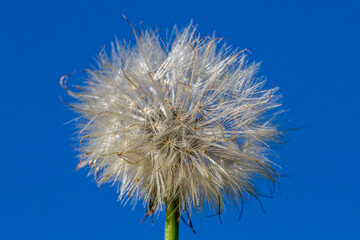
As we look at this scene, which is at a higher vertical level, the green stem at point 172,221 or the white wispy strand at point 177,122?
the white wispy strand at point 177,122

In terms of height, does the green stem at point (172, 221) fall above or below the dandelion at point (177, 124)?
below

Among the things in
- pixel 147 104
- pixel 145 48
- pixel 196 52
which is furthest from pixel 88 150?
pixel 196 52

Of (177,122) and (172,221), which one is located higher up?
(177,122)

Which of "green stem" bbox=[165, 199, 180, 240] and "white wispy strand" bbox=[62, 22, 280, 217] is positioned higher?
"white wispy strand" bbox=[62, 22, 280, 217]

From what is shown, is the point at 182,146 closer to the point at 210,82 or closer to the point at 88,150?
the point at 210,82

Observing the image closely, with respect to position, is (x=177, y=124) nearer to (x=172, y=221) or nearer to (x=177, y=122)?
(x=177, y=122)

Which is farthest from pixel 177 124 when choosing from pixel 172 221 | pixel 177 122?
pixel 172 221
